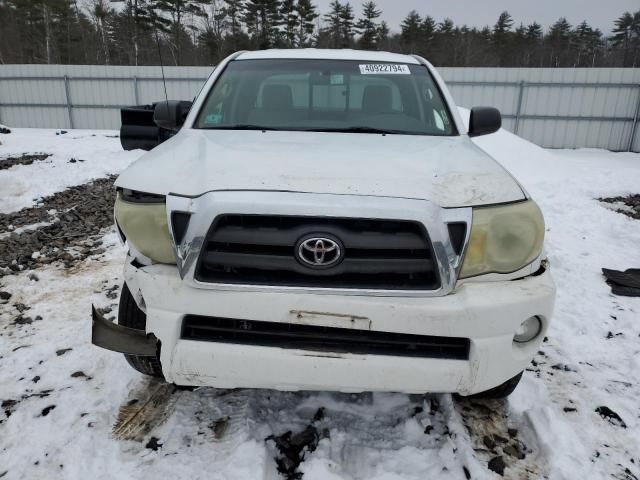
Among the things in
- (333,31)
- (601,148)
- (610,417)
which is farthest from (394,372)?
(333,31)

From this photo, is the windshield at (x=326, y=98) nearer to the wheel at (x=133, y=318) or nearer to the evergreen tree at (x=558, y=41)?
the wheel at (x=133, y=318)

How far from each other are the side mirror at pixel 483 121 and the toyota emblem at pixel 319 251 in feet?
6.45

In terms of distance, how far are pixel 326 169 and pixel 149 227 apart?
30.1 inches

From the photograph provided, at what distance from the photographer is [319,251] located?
5.41 feet

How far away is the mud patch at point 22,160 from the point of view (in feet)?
31.8

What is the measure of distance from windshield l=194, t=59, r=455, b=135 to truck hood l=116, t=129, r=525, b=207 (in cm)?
36

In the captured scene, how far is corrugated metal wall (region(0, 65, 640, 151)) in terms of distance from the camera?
53.7 feet

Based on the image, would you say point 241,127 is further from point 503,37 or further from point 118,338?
point 503,37

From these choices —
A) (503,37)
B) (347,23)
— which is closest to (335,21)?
(347,23)

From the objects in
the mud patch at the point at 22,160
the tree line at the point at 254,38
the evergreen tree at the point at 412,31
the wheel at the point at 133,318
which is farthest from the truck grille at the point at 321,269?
the evergreen tree at the point at 412,31

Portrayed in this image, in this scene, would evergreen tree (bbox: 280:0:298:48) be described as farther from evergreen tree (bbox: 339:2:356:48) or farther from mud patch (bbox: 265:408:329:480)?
mud patch (bbox: 265:408:329:480)

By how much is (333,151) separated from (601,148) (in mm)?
18380

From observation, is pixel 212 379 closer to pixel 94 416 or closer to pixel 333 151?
pixel 94 416

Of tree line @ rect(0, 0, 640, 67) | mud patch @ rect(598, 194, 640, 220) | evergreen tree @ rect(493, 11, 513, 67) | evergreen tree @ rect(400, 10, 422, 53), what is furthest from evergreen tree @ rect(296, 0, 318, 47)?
mud patch @ rect(598, 194, 640, 220)
